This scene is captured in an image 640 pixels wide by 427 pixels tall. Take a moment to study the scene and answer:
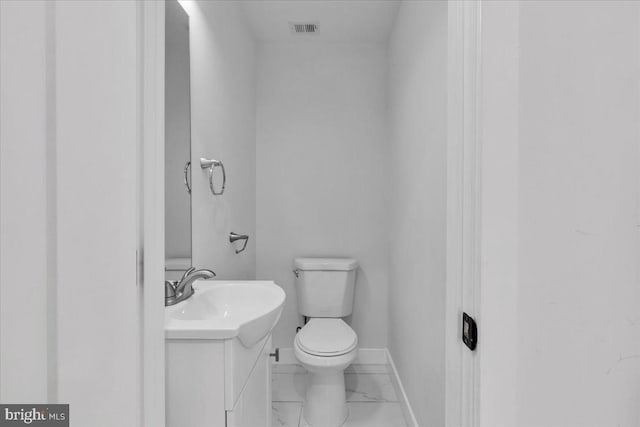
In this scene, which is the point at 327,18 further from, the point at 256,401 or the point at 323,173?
the point at 256,401

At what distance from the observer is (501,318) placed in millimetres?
629

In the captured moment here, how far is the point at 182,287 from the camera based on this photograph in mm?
1317

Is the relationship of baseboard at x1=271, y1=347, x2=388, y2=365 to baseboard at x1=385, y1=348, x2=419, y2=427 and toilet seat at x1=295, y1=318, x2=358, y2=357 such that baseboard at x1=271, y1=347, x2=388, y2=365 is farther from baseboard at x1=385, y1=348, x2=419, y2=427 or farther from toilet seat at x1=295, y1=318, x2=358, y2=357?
toilet seat at x1=295, y1=318, x2=358, y2=357

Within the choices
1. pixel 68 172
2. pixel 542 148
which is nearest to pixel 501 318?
pixel 542 148

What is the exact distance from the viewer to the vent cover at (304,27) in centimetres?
242

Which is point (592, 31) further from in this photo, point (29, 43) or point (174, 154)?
point (174, 154)

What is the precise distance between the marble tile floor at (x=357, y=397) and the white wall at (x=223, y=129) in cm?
76

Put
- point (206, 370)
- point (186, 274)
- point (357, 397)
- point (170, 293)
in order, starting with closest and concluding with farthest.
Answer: point (206, 370), point (170, 293), point (186, 274), point (357, 397)

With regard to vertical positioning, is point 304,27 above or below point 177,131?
above

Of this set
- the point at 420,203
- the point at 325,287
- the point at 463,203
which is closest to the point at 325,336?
the point at 325,287

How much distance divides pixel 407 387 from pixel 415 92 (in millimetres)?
1580

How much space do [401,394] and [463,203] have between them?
71.1 inches

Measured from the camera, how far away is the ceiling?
2191 mm

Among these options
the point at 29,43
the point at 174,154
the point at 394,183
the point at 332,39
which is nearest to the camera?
the point at 29,43
